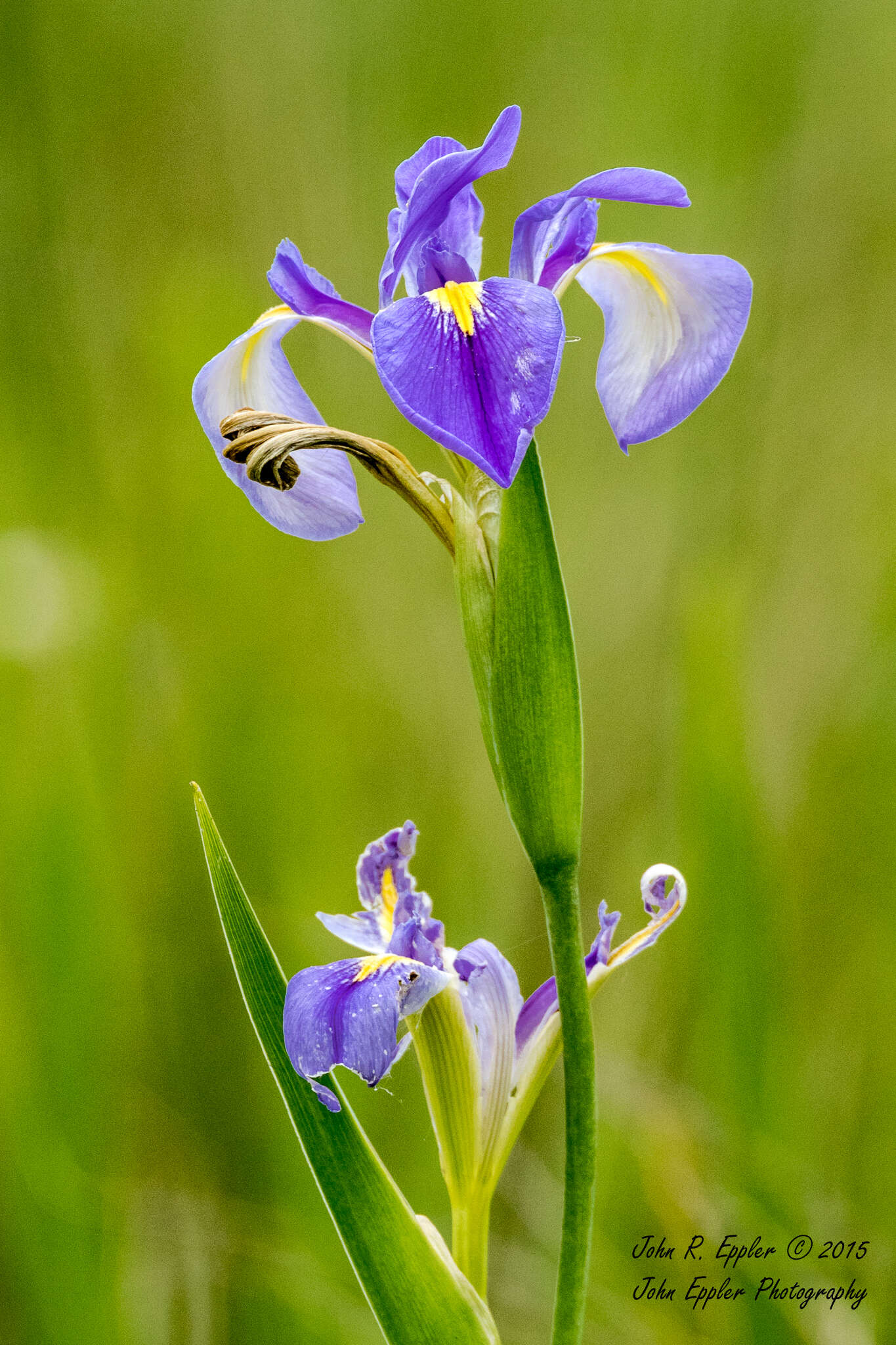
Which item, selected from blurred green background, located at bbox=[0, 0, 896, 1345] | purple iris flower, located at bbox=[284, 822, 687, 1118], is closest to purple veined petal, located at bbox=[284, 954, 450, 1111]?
purple iris flower, located at bbox=[284, 822, 687, 1118]

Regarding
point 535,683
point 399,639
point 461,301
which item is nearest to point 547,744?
point 535,683

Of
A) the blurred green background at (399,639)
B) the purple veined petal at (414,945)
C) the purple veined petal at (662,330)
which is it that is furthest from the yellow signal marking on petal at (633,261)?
the blurred green background at (399,639)

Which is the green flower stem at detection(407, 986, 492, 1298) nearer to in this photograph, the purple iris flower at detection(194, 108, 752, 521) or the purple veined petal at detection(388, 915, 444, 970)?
the purple veined petal at detection(388, 915, 444, 970)

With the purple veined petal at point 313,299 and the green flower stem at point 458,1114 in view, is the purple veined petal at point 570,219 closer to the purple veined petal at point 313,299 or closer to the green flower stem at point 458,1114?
the purple veined petal at point 313,299

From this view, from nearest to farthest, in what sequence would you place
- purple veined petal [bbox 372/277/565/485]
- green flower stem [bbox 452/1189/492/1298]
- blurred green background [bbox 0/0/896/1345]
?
1. purple veined petal [bbox 372/277/565/485]
2. green flower stem [bbox 452/1189/492/1298]
3. blurred green background [bbox 0/0/896/1345]

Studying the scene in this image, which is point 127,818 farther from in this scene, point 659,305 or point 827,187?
point 827,187

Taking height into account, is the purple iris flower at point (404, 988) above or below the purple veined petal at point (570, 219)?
below
